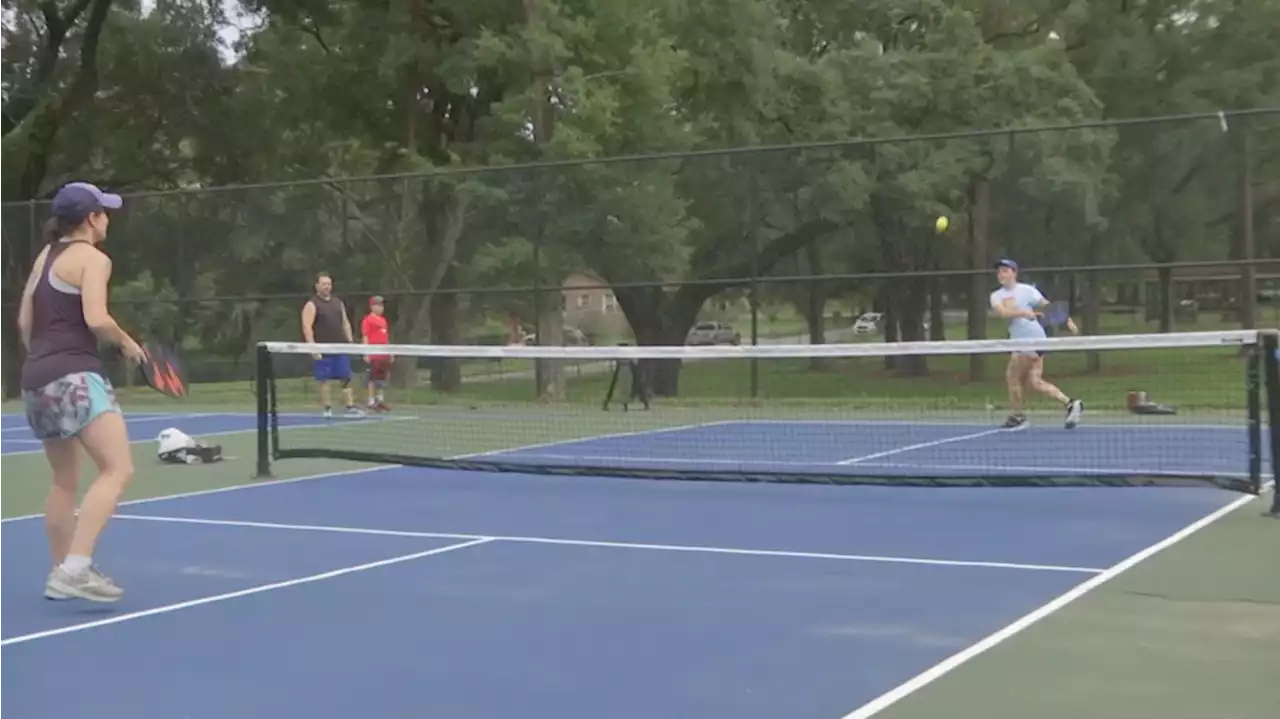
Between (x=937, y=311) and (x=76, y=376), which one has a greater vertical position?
(x=937, y=311)

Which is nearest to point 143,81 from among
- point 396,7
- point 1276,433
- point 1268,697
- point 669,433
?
point 396,7

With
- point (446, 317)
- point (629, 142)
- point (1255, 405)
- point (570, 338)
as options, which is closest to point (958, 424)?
point (570, 338)

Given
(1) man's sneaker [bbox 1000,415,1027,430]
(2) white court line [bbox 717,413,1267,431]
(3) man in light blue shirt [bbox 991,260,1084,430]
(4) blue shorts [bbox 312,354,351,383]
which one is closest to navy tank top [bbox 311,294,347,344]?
(4) blue shorts [bbox 312,354,351,383]

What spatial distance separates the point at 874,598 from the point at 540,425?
9853 mm

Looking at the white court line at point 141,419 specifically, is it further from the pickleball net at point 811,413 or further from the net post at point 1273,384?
the net post at point 1273,384

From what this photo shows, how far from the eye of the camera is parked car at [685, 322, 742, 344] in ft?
58.8

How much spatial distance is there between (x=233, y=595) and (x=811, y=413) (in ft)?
35.4

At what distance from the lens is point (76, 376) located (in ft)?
19.6

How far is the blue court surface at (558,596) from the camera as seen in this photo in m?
4.70

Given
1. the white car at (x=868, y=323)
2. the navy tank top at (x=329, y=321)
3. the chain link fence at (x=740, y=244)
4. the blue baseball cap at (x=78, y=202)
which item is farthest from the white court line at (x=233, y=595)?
the white car at (x=868, y=323)

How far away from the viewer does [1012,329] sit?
44.1 feet

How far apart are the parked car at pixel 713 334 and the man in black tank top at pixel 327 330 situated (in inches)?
173

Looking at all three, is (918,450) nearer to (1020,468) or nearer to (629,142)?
(1020,468)

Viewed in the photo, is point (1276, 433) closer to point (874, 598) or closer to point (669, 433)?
point (874, 598)
